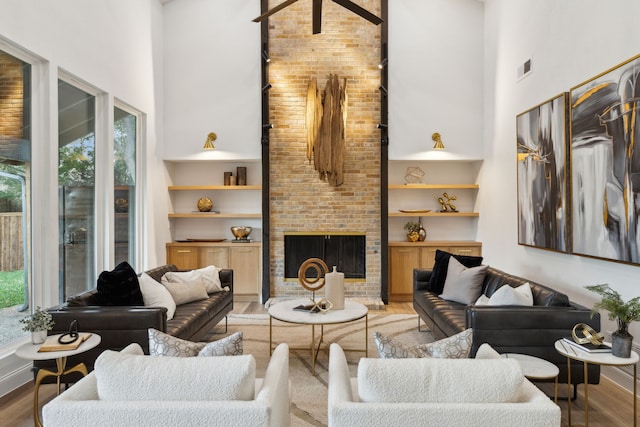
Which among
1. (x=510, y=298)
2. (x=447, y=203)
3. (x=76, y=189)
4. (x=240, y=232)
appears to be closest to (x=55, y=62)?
(x=76, y=189)

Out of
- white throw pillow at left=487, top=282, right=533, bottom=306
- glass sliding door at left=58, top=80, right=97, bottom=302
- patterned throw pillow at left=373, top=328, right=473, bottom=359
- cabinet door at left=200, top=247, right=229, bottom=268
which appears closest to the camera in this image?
patterned throw pillow at left=373, top=328, right=473, bottom=359

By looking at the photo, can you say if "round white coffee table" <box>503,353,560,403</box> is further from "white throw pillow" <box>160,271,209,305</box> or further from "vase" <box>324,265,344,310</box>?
"white throw pillow" <box>160,271,209,305</box>

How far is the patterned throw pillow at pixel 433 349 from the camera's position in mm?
1968

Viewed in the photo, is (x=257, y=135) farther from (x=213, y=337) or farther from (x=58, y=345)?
(x=58, y=345)

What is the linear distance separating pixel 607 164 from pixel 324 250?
3.88 m

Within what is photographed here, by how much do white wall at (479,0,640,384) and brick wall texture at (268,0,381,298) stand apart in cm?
157

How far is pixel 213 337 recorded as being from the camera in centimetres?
484

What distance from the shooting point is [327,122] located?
628cm

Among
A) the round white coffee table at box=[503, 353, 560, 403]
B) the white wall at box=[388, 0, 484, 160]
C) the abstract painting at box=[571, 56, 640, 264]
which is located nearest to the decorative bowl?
the white wall at box=[388, 0, 484, 160]

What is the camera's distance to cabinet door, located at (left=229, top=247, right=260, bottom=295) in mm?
6656

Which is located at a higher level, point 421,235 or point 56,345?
point 421,235

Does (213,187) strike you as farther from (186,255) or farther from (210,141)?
(186,255)

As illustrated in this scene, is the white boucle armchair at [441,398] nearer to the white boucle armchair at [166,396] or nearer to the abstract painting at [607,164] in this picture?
the white boucle armchair at [166,396]

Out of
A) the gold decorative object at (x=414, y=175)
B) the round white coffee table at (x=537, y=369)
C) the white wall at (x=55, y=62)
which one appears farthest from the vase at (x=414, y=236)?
the round white coffee table at (x=537, y=369)
